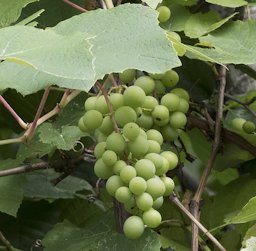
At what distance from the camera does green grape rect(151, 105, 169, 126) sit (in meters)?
0.81

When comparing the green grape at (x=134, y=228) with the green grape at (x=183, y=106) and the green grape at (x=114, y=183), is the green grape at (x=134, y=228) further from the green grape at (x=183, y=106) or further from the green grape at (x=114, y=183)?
the green grape at (x=183, y=106)

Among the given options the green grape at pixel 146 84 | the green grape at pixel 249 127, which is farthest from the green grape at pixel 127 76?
the green grape at pixel 249 127

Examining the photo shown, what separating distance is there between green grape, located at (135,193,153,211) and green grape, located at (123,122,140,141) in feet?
0.21

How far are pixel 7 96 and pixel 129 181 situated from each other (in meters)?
0.45

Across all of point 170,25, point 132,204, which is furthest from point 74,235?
point 170,25

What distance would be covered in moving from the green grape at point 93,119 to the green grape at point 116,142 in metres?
0.02

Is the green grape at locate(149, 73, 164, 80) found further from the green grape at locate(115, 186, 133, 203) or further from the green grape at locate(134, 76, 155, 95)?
the green grape at locate(115, 186, 133, 203)

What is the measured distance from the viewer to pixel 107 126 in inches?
30.0

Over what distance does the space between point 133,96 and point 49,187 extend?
1.54 feet

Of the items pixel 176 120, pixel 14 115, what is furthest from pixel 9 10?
A: pixel 176 120

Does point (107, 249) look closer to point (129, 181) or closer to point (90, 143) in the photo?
point (129, 181)

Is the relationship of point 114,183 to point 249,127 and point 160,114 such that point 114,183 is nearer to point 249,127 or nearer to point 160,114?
point 160,114

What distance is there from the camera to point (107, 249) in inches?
33.0

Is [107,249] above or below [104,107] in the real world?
below
